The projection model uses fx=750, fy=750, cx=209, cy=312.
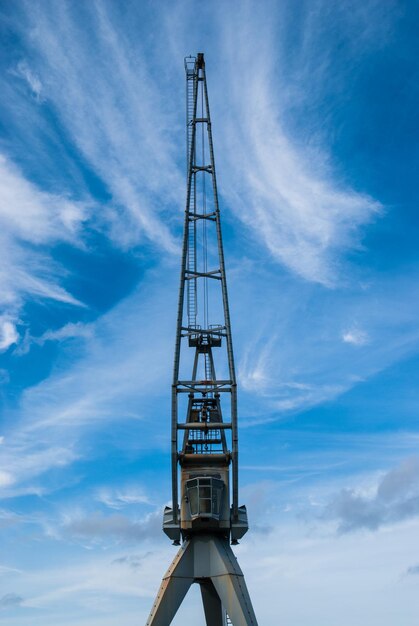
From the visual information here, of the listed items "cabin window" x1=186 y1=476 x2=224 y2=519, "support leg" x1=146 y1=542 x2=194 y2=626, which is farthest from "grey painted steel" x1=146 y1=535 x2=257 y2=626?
"cabin window" x1=186 y1=476 x2=224 y2=519

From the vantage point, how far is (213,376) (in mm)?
55719

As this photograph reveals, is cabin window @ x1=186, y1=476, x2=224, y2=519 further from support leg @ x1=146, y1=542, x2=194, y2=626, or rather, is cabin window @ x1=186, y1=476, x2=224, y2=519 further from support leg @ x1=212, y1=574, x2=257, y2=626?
support leg @ x1=212, y1=574, x2=257, y2=626

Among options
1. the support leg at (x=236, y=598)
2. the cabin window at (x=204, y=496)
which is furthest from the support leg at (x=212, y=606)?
the cabin window at (x=204, y=496)

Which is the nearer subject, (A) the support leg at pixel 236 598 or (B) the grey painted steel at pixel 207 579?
(A) the support leg at pixel 236 598

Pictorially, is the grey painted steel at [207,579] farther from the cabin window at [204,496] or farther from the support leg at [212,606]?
the cabin window at [204,496]

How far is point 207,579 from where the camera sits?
51594mm

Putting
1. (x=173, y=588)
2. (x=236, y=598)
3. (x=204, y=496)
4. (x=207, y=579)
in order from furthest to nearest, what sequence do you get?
(x=207, y=579)
(x=204, y=496)
(x=173, y=588)
(x=236, y=598)

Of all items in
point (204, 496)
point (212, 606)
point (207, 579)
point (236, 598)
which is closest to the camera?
point (236, 598)

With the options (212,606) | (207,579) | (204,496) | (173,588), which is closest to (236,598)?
(207,579)

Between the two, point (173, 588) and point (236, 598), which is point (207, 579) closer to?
point (173, 588)

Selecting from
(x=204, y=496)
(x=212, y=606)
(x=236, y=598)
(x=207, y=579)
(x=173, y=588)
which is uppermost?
(x=204, y=496)

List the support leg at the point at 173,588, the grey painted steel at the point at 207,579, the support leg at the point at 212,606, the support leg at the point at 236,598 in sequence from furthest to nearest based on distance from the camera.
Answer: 1. the support leg at the point at 212,606
2. the support leg at the point at 173,588
3. the grey painted steel at the point at 207,579
4. the support leg at the point at 236,598

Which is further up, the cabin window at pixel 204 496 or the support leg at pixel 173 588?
the cabin window at pixel 204 496

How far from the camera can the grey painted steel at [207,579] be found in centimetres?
4819
